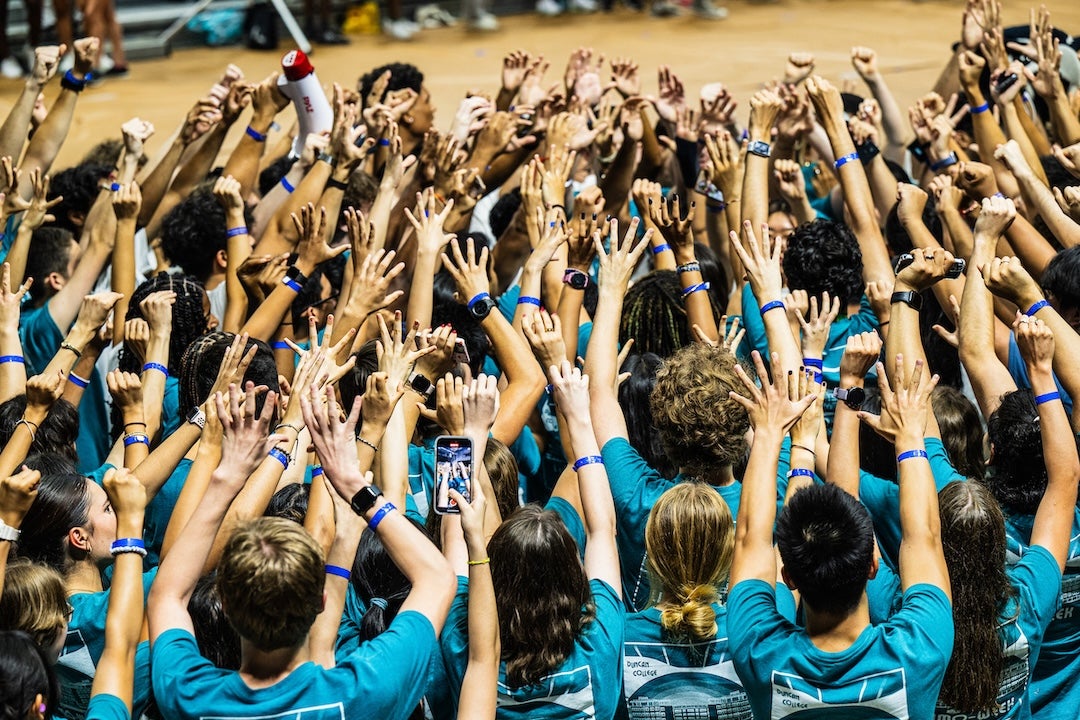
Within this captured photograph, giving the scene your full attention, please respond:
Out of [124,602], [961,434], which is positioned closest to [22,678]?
[124,602]

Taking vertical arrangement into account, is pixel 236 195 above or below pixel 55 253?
above

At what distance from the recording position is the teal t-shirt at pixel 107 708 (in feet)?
9.05

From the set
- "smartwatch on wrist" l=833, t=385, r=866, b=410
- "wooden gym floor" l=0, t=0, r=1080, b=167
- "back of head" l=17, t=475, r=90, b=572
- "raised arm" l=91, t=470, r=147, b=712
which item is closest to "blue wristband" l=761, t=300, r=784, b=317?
"smartwatch on wrist" l=833, t=385, r=866, b=410

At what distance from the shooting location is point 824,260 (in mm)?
4559

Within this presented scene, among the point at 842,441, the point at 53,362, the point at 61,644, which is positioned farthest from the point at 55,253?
the point at 842,441

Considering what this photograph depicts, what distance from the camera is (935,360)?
15.5ft

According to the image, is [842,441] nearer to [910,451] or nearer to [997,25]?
[910,451]

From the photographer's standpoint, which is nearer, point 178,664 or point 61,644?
point 178,664

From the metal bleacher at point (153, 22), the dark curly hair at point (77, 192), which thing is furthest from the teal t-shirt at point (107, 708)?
the metal bleacher at point (153, 22)

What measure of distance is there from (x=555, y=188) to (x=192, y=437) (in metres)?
2.02

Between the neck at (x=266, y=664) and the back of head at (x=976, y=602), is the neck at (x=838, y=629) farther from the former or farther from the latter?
the neck at (x=266, y=664)

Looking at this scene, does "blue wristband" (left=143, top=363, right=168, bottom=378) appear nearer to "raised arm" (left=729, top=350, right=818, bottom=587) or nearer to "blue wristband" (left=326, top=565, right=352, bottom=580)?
"blue wristband" (left=326, top=565, right=352, bottom=580)

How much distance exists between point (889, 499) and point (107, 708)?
219 centimetres

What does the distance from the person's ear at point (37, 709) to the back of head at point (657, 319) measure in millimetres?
2661
